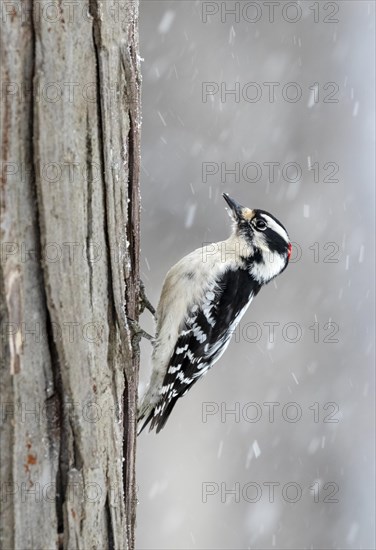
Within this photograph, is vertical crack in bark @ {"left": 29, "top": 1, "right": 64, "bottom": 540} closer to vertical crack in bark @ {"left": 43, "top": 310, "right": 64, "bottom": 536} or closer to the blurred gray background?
vertical crack in bark @ {"left": 43, "top": 310, "right": 64, "bottom": 536}

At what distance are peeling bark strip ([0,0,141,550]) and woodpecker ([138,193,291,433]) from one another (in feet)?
6.59

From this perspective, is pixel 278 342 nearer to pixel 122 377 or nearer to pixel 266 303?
pixel 266 303

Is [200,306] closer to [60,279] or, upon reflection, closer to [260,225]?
[260,225]

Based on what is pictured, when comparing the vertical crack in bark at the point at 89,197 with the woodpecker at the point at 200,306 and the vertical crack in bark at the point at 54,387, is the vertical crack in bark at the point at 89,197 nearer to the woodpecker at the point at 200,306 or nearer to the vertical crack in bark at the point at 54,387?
the vertical crack in bark at the point at 54,387

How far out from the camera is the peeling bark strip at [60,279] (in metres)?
2.21

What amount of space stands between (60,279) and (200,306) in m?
2.37

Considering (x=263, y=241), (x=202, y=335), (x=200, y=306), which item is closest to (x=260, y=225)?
(x=263, y=241)

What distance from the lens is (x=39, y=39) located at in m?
2.23

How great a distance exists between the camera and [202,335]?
4621 mm

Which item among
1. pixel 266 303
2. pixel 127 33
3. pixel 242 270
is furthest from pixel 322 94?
pixel 127 33

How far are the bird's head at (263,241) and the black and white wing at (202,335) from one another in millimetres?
125

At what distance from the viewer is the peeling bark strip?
7.24 feet

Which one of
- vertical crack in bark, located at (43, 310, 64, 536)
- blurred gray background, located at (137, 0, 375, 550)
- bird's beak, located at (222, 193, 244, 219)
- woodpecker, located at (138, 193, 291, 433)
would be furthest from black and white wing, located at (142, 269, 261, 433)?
vertical crack in bark, located at (43, 310, 64, 536)
